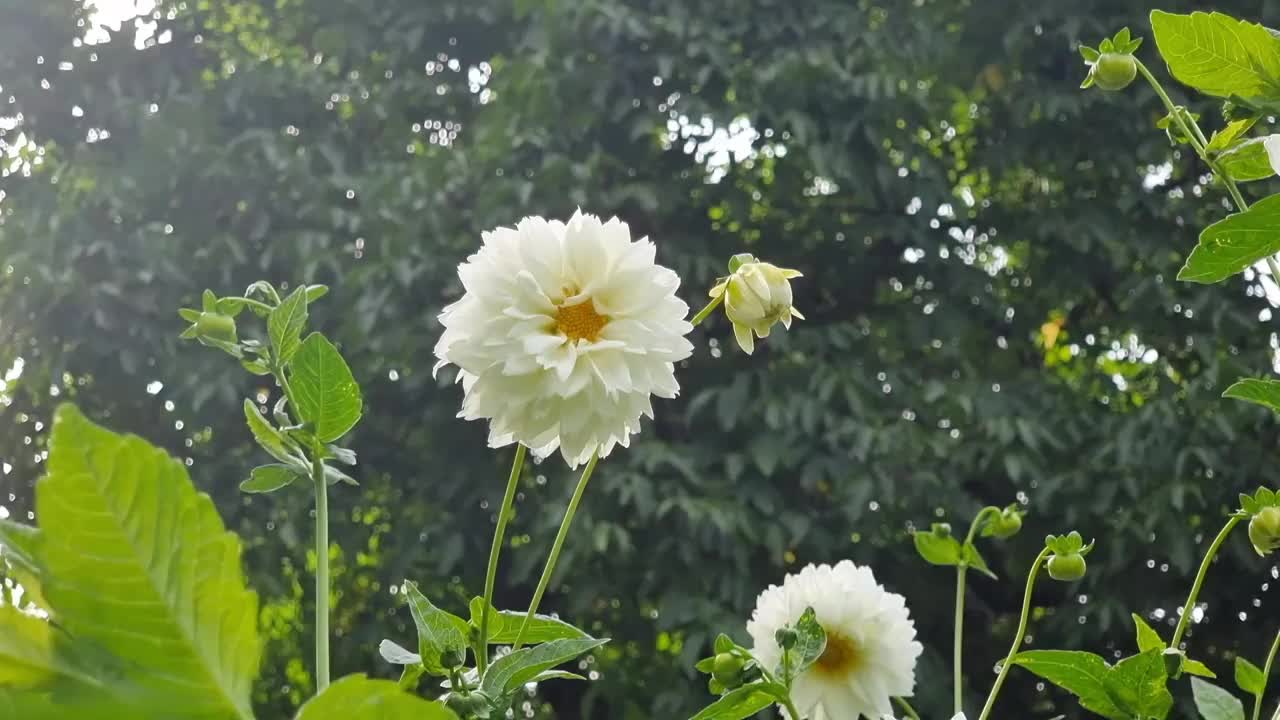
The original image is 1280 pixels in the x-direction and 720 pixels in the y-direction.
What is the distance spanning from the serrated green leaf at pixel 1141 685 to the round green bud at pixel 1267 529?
78 mm

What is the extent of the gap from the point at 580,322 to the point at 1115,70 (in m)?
0.23

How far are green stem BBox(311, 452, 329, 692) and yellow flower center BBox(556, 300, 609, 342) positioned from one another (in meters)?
0.08

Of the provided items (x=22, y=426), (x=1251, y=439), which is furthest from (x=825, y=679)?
(x=22, y=426)

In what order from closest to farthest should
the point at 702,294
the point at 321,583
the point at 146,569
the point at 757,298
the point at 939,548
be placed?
1. the point at 146,569
2. the point at 321,583
3. the point at 757,298
4. the point at 939,548
5. the point at 702,294

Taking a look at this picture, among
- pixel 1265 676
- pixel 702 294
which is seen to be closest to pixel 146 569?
pixel 1265 676

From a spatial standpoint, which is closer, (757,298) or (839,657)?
(757,298)

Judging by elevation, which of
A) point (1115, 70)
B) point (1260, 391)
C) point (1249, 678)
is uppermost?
point (1115, 70)

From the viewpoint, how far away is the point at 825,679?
497mm

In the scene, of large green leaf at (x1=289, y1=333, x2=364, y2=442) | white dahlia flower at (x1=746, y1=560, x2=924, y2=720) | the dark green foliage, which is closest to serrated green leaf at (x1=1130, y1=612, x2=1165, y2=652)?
white dahlia flower at (x1=746, y1=560, x2=924, y2=720)

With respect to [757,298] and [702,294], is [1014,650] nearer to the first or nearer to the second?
[757,298]

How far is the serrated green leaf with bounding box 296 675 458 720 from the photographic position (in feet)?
0.35

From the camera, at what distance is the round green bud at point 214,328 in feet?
1.12

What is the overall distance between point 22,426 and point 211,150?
2.27 ft

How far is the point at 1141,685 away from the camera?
1.08 feet
